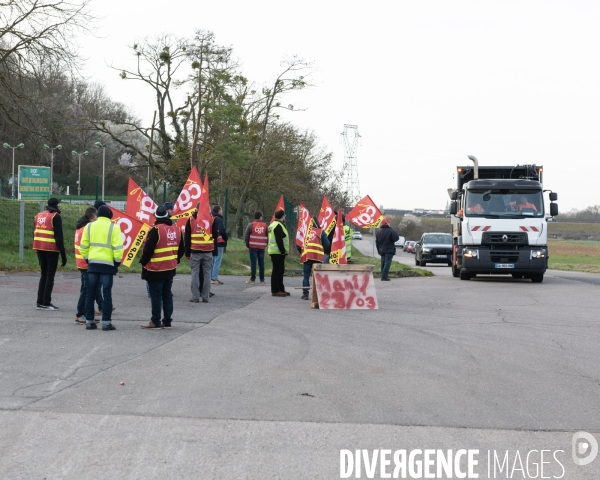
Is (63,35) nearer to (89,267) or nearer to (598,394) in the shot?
(89,267)

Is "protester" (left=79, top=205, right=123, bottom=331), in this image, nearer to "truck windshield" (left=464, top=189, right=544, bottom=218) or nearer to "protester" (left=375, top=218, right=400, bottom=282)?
"protester" (left=375, top=218, right=400, bottom=282)

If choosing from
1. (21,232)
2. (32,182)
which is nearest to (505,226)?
(21,232)

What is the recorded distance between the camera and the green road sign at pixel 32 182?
935 inches

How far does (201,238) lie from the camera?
15328mm

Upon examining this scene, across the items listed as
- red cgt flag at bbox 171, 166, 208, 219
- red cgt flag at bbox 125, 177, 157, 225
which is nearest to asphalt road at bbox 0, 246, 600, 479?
red cgt flag at bbox 125, 177, 157, 225

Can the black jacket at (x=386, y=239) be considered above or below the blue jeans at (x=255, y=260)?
above

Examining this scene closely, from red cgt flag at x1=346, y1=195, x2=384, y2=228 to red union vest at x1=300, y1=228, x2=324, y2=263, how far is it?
836 cm

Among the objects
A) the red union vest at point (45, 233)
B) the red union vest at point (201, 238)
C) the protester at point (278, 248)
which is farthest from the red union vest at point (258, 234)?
the red union vest at point (45, 233)

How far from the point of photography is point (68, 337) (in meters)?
10.7

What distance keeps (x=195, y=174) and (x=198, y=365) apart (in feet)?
26.5

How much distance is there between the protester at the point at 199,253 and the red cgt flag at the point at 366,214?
387 inches

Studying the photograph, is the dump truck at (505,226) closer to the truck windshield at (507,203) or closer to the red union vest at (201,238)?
the truck windshield at (507,203)

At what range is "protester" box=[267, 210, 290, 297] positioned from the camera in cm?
1642

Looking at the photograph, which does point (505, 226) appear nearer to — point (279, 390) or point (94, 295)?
point (94, 295)
